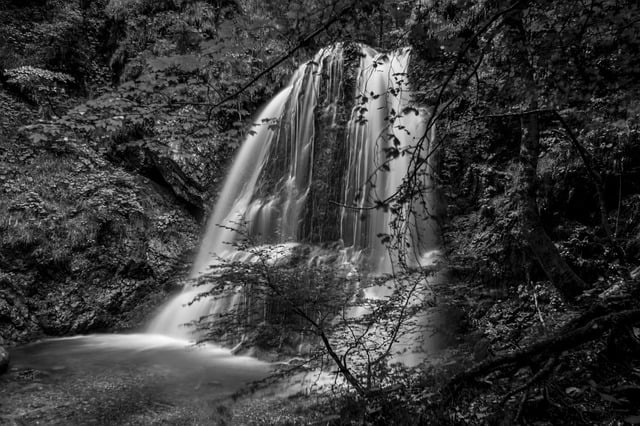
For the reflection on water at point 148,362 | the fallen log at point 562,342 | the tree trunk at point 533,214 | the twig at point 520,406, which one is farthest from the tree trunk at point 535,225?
the reflection on water at point 148,362

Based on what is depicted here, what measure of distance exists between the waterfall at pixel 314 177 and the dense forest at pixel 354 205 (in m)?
0.13

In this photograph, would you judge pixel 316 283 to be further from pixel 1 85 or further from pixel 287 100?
pixel 1 85

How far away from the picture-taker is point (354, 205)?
2.22 meters

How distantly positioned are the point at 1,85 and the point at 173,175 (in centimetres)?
534

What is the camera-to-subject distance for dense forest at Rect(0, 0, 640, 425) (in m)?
2.18

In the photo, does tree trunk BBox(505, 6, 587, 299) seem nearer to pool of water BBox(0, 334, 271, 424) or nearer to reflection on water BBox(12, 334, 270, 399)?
pool of water BBox(0, 334, 271, 424)

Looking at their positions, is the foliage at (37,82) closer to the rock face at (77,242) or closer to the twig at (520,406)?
the rock face at (77,242)

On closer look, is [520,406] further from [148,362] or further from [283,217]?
[283,217]

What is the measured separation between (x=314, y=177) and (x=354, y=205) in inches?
311

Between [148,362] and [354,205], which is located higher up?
[354,205]

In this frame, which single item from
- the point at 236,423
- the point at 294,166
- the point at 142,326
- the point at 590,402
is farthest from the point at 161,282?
the point at 590,402

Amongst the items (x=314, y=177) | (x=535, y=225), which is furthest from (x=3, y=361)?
(x=535, y=225)

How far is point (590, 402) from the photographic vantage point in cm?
186

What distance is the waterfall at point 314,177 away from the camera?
8.72m
